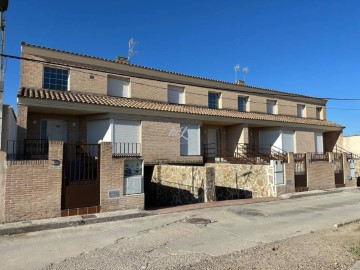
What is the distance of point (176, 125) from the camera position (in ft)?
61.7

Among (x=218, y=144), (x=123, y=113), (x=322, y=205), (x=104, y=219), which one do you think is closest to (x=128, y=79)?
(x=123, y=113)

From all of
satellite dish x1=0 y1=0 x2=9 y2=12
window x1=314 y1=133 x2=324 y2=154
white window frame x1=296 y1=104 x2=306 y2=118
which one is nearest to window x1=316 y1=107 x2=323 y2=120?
white window frame x1=296 y1=104 x2=306 y2=118

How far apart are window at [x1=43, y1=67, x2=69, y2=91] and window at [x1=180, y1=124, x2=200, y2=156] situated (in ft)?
24.2

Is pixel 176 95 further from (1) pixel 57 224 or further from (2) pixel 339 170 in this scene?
(1) pixel 57 224

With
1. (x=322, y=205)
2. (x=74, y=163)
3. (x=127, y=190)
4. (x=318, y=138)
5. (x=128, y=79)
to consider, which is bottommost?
(x=322, y=205)

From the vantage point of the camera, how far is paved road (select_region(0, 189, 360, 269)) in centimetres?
600

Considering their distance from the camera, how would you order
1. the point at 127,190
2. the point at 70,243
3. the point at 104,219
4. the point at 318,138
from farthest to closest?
the point at 318,138
the point at 127,190
the point at 104,219
the point at 70,243

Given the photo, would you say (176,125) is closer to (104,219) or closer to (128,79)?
(128,79)

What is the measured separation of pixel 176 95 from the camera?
70.4ft

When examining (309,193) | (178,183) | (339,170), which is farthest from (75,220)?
(339,170)

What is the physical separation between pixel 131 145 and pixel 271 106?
15190mm

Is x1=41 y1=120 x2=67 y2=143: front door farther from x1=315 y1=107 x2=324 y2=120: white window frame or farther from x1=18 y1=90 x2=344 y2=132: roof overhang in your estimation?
x1=315 y1=107 x2=324 y2=120: white window frame

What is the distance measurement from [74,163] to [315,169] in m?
13.7

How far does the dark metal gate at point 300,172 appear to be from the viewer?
54.2ft
